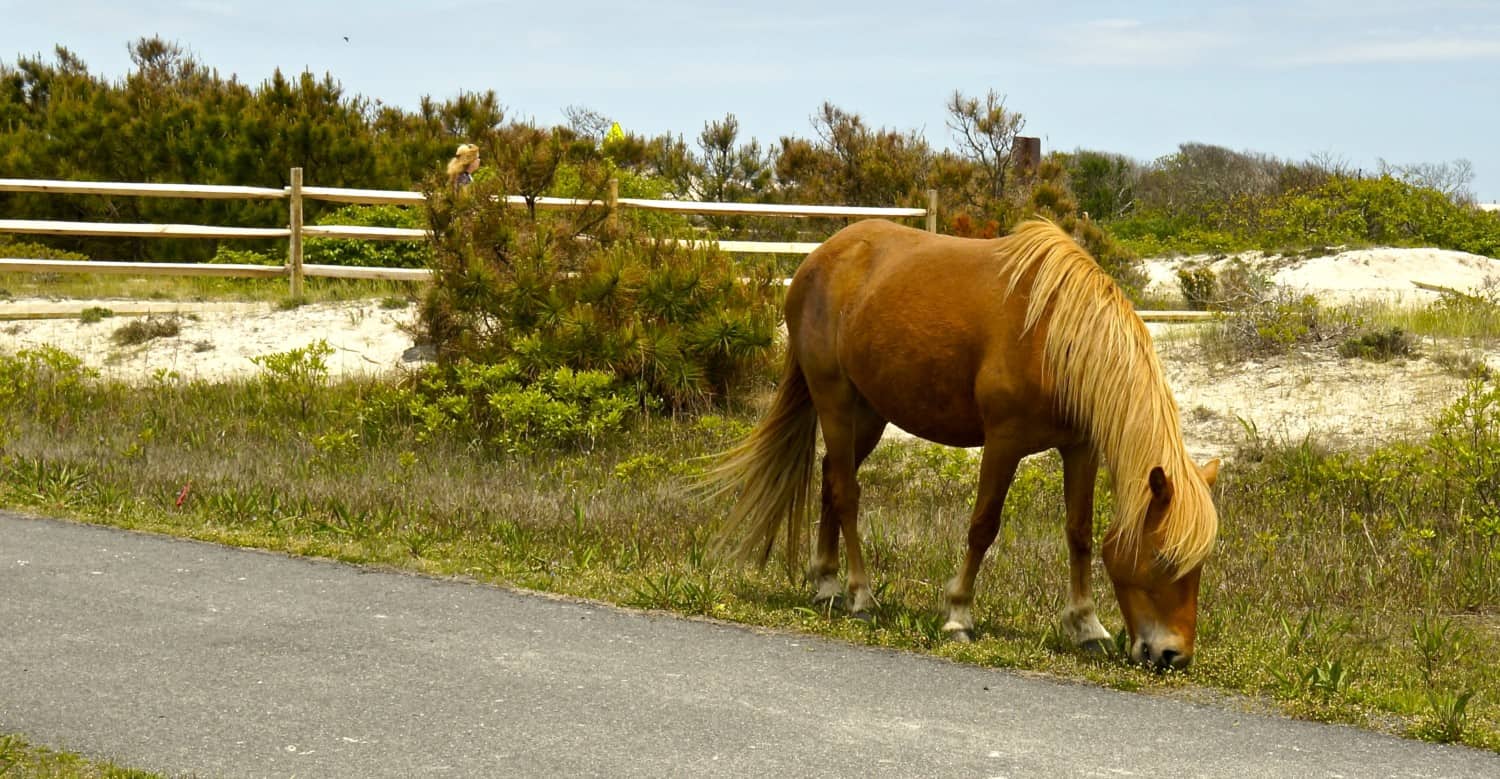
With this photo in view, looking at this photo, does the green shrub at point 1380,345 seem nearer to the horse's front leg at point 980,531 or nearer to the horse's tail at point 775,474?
the horse's tail at point 775,474

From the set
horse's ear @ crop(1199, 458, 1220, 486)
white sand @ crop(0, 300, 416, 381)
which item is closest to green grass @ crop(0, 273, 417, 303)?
white sand @ crop(0, 300, 416, 381)

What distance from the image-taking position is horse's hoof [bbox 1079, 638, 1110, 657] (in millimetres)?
6484

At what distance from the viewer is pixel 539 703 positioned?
5.72 m

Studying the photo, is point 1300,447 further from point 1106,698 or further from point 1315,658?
point 1106,698

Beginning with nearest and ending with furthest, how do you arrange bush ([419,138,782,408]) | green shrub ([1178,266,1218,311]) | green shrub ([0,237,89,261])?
bush ([419,138,782,408]) < green shrub ([1178,266,1218,311]) < green shrub ([0,237,89,261])

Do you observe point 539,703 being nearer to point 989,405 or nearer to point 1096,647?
point 989,405

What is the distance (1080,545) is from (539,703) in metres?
2.32

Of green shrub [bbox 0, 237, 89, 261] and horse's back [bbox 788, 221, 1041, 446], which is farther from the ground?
horse's back [bbox 788, 221, 1041, 446]

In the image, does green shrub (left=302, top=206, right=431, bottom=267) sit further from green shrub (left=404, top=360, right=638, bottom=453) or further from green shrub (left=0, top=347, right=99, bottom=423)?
green shrub (left=404, top=360, right=638, bottom=453)

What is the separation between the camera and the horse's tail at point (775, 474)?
771 centimetres

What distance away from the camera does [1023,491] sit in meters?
9.81

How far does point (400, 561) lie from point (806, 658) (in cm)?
260

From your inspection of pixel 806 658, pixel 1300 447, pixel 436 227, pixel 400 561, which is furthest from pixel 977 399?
pixel 436 227

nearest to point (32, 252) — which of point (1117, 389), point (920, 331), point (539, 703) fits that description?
point (920, 331)
